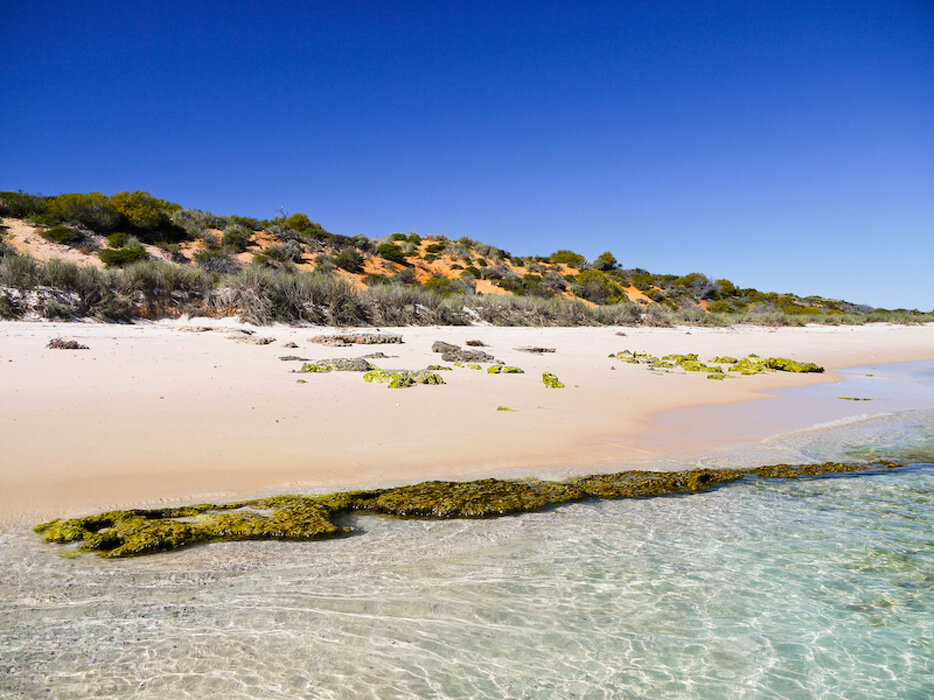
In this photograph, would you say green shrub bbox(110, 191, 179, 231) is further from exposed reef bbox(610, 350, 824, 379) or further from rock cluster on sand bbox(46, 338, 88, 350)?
exposed reef bbox(610, 350, 824, 379)

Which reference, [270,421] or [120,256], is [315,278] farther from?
A: [270,421]

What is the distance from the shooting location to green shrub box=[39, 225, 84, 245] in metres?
19.7

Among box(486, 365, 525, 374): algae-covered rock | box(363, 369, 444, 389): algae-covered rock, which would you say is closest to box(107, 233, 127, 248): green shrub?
box(363, 369, 444, 389): algae-covered rock

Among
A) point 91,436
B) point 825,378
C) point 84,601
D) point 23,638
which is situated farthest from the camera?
point 825,378

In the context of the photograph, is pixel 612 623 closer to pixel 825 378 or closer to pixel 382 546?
pixel 382 546

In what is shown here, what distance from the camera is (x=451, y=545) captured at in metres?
2.76

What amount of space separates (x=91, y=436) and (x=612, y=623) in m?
3.99

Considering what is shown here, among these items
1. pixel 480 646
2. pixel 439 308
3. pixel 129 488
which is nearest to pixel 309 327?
pixel 439 308

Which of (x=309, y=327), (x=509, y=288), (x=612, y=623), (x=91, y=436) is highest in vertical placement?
(x=509, y=288)

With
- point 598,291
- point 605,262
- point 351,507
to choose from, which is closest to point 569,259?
point 605,262

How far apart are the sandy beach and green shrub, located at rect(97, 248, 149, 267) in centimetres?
970

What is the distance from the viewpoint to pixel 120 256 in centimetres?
1830

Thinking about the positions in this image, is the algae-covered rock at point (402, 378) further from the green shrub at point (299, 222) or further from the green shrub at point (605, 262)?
the green shrub at point (605, 262)

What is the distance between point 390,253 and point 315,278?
16.5 meters
